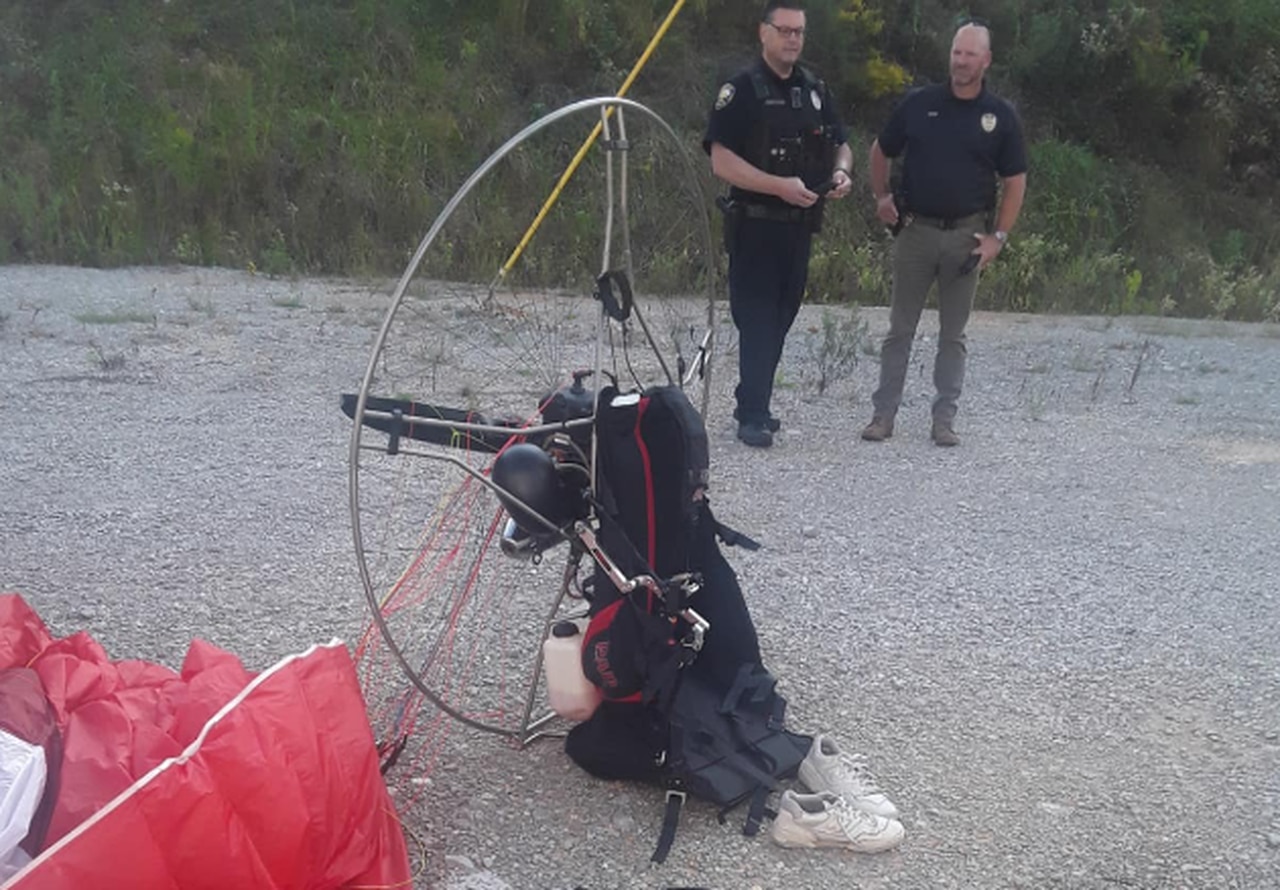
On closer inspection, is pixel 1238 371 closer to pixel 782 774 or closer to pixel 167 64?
pixel 782 774

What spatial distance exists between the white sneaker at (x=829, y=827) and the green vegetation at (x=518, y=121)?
6.85 meters

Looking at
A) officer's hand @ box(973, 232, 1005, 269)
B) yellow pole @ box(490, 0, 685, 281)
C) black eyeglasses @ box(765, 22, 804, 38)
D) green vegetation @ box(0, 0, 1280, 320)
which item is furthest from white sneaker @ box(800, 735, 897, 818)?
green vegetation @ box(0, 0, 1280, 320)

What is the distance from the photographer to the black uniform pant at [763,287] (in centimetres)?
579

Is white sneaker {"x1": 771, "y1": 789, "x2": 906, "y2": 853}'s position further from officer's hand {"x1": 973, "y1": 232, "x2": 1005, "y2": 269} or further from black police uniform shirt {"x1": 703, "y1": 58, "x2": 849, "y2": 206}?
officer's hand {"x1": 973, "y1": 232, "x2": 1005, "y2": 269}

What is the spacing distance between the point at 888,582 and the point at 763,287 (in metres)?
1.72

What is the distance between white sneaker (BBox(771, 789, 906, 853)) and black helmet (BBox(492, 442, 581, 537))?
83 cm

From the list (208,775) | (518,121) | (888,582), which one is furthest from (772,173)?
(518,121)

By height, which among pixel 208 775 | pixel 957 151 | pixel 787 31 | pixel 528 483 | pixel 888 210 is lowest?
pixel 208 775

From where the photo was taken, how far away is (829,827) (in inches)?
118

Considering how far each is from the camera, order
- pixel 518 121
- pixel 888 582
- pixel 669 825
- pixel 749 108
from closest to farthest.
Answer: pixel 669 825 → pixel 888 582 → pixel 749 108 → pixel 518 121

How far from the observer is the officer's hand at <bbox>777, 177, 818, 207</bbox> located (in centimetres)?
555

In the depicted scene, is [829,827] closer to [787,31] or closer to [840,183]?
[840,183]

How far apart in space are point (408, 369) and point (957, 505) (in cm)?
241

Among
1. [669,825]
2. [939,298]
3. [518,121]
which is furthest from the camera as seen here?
[518,121]
